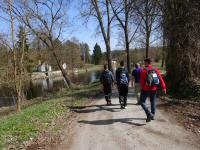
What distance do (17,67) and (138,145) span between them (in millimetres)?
19163

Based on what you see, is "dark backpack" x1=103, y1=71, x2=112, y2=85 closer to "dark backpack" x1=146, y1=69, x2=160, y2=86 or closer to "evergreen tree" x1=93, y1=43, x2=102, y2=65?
"dark backpack" x1=146, y1=69, x2=160, y2=86

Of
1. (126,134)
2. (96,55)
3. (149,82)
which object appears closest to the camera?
(126,134)

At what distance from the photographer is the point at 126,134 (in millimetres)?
8383

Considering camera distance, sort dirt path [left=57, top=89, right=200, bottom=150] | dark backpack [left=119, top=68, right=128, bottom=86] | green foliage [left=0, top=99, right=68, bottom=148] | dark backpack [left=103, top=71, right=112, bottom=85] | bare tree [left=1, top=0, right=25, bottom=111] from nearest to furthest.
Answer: dirt path [left=57, top=89, right=200, bottom=150] → green foliage [left=0, top=99, right=68, bottom=148] → dark backpack [left=119, top=68, right=128, bottom=86] → dark backpack [left=103, top=71, right=112, bottom=85] → bare tree [left=1, top=0, right=25, bottom=111]

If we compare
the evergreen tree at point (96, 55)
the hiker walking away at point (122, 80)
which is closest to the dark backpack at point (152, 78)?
the hiker walking away at point (122, 80)

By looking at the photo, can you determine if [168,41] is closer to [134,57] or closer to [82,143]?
[82,143]

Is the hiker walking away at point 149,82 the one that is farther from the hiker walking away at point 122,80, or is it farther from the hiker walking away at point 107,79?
the hiker walking away at point 107,79

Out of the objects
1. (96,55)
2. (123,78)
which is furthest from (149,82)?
(96,55)

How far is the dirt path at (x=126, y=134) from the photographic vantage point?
733 cm

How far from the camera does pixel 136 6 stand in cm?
2053

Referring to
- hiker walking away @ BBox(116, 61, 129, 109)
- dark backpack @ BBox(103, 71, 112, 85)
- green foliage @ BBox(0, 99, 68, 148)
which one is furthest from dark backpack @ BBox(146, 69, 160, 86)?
dark backpack @ BBox(103, 71, 112, 85)

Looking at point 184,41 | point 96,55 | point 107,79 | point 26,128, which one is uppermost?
point 96,55

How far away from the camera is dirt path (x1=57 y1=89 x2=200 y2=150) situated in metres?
7.33

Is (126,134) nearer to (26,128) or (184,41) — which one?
(26,128)
